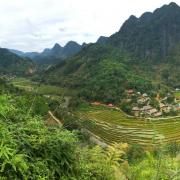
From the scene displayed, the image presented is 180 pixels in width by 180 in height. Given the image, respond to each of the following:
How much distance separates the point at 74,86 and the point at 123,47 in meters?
74.9

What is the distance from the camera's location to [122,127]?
6144 centimetres

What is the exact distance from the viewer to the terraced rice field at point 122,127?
52.4 m

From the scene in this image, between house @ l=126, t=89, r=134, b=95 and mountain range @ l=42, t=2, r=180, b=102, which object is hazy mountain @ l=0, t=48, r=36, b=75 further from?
house @ l=126, t=89, r=134, b=95

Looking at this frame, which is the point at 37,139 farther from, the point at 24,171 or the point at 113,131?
the point at 113,131

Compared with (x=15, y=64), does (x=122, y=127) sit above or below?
below

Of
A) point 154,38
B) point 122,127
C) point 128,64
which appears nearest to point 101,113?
point 122,127

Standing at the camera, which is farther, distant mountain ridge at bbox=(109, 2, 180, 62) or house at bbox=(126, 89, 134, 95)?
distant mountain ridge at bbox=(109, 2, 180, 62)

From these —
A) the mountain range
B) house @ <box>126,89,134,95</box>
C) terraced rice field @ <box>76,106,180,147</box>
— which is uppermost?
the mountain range

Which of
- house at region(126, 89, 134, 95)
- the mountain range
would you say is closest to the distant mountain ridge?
the mountain range

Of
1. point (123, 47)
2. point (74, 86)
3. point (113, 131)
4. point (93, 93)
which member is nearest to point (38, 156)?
point (113, 131)

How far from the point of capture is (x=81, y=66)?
123m

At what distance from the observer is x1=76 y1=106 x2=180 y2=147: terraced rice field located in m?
52.4

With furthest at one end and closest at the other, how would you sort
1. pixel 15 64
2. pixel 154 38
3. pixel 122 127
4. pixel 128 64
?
pixel 15 64 → pixel 154 38 → pixel 128 64 → pixel 122 127

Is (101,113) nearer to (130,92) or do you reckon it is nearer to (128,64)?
(130,92)
